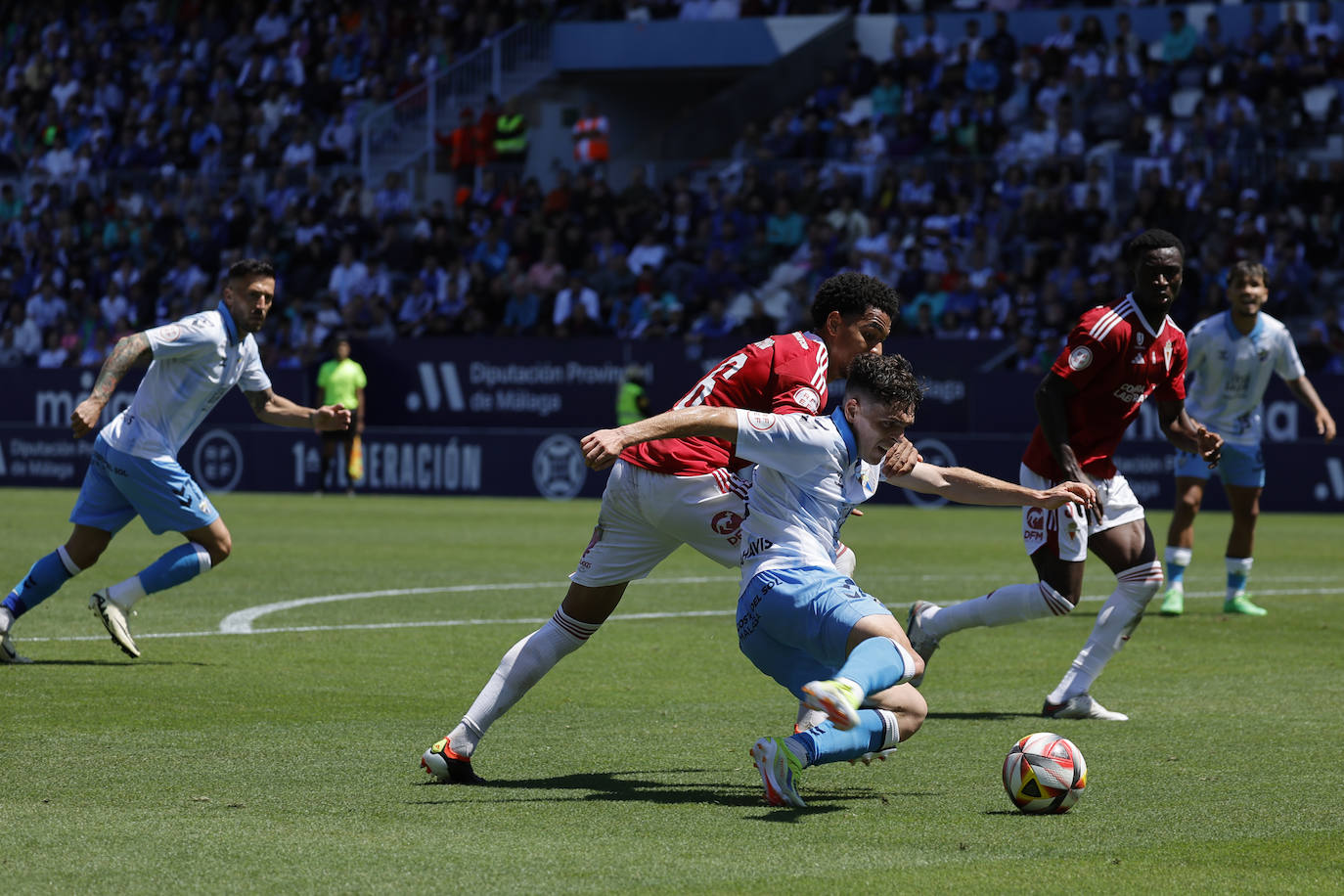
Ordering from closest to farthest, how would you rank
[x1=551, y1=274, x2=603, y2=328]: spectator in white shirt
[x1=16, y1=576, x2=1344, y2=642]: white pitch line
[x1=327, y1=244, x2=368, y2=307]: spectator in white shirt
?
[x1=16, y1=576, x2=1344, y2=642]: white pitch line
[x1=551, y1=274, x2=603, y2=328]: spectator in white shirt
[x1=327, y1=244, x2=368, y2=307]: spectator in white shirt

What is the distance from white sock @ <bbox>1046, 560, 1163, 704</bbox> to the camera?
8.44m

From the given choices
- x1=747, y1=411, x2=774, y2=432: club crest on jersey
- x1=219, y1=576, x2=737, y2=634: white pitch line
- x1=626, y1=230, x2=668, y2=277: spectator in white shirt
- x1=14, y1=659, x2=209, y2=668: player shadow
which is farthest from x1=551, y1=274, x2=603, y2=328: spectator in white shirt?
x1=747, y1=411, x2=774, y2=432: club crest on jersey

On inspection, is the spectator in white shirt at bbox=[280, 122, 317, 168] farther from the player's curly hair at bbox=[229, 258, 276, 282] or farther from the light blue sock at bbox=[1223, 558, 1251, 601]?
the player's curly hair at bbox=[229, 258, 276, 282]

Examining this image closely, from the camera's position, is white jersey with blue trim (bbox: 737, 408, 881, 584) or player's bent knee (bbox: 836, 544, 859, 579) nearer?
white jersey with blue trim (bbox: 737, 408, 881, 584)

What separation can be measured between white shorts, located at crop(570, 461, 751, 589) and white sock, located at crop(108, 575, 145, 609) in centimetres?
382

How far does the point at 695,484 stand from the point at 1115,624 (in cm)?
269

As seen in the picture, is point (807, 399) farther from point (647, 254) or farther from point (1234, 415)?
point (647, 254)

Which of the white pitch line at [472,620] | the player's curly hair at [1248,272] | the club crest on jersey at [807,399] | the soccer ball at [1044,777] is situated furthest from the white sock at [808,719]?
the player's curly hair at [1248,272]

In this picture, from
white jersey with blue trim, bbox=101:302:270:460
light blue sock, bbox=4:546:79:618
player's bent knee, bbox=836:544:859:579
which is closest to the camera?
player's bent knee, bbox=836:544:859:579

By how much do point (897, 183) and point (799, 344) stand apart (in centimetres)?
2221

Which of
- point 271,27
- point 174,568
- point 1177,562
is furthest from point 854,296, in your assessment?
point 271,27

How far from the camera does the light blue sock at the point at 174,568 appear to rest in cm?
997

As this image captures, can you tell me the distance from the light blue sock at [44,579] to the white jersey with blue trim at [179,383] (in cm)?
77

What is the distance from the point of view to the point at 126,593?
9.87 metres
